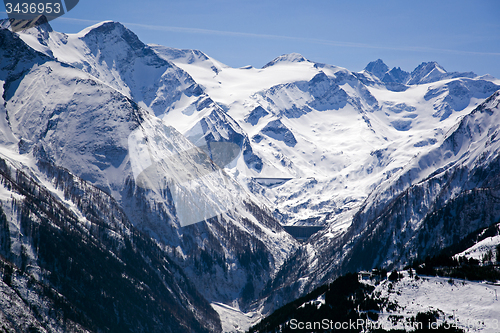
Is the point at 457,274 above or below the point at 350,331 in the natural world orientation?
above

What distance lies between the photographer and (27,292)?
19975cm

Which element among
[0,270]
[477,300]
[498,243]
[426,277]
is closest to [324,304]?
[426,277]

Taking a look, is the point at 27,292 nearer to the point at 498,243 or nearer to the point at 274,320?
the point at 274,320

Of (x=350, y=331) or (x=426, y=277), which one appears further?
(x=426, y=277)

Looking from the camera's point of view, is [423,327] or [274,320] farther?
[274,320]

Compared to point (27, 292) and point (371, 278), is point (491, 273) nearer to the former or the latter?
point (371, 278)

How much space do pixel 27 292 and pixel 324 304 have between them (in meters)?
107

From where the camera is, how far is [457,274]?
5679 inches

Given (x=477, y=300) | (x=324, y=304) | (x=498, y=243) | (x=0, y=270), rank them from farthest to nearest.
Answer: (x=0, y=270) < (x=498, y=243) < (x=324, y=304) < (x=477, y=300)

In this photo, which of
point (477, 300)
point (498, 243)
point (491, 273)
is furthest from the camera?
point (498, 243)

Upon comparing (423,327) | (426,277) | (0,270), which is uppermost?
(0,270)

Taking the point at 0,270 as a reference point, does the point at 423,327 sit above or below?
below

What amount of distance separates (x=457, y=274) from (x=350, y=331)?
110 feet

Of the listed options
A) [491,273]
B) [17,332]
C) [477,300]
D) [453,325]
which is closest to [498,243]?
[491,273]
